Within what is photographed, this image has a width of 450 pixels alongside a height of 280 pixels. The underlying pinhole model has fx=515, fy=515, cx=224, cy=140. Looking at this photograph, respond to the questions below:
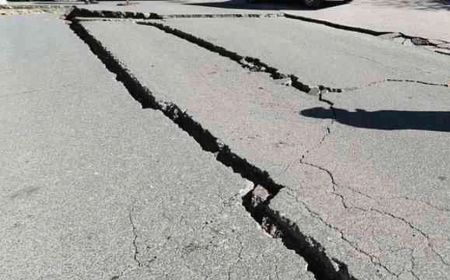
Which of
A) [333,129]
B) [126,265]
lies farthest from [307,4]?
[126,265]

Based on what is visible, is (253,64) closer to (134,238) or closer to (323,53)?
(323,53)

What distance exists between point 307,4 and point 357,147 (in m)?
12.4

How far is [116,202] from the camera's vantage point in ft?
11.7

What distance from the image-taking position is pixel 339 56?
8656 millimetres

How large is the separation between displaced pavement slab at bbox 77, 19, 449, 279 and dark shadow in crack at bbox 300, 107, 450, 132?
5cm

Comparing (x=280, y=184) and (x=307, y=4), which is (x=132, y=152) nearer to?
(x=280, y=184)

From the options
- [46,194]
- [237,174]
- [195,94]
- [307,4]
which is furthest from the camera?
[307,4]

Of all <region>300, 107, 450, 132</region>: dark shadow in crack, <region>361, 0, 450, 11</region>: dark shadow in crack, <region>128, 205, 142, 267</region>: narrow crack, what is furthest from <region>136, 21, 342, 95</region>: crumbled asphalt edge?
<region>361, 0, 450, 11</region>: dark shadow in crack

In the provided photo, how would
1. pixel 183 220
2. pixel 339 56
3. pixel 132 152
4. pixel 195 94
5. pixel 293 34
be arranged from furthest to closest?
pixel 293 34, pixel 339 56, pixel 195 94, pixel 132 152, pixel 183 220

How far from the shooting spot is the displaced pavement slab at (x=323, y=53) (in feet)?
23.8

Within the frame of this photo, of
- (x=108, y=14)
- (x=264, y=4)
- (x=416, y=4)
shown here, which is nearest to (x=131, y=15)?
(x=108, y=14)

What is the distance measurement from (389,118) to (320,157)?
144cm

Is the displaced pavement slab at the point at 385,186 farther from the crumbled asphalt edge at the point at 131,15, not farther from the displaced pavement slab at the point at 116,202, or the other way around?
Answer: the crumbled asphalt edge at the point at 131,15

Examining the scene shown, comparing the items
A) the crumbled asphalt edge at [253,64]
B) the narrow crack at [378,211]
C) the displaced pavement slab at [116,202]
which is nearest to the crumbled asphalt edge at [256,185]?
the displaced pavement slab at [116,202]
